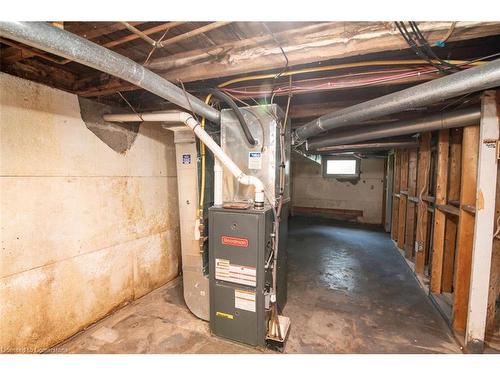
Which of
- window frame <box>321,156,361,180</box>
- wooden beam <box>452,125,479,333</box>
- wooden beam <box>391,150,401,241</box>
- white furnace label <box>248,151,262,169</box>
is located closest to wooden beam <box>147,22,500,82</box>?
white furnace label <box>248,151,262,169</box>

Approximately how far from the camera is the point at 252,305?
1.72 m

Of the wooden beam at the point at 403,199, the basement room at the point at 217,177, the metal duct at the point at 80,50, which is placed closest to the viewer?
the metal duct at the point at 80,50

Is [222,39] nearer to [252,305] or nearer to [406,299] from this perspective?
[252,305]

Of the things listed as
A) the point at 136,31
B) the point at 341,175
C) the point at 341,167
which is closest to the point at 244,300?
the point at 136,31

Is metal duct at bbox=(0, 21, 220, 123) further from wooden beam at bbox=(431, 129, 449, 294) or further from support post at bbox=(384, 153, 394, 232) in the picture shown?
support post at bbox=(384, 153, 394, 232)

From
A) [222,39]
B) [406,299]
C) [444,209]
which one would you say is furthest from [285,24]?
[406,299]

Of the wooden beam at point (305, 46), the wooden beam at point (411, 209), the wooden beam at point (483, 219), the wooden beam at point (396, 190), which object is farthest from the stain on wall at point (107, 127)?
the wooden beam at point (396, 190)

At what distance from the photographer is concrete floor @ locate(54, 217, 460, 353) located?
1.80m

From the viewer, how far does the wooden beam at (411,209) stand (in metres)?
3.55

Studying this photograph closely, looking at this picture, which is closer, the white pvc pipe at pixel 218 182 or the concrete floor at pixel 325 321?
the concrete floor at pixel 325 321

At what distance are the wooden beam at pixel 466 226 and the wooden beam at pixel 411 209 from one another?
1.77 m

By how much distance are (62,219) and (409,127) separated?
340cm

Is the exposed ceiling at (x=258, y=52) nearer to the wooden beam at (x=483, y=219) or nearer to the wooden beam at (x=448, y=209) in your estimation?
the wooden beam at (x=483, y=219)

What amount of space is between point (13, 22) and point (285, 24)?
125 cm
